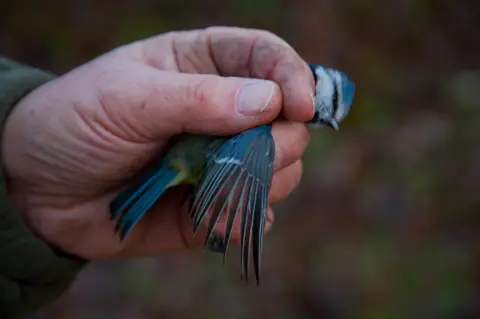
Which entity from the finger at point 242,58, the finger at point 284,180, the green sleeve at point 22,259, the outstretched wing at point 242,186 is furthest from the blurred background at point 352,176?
the outstretched wing at point 242,186

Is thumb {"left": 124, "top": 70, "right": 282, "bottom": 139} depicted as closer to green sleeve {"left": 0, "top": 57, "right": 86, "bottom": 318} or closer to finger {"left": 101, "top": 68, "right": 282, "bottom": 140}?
finger {"left": 101, "top": 68, "right": 282, "bottom": 140}

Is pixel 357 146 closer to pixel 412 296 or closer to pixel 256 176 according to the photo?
pixel 412 296

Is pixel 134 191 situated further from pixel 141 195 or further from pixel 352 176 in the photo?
pixel 352 176

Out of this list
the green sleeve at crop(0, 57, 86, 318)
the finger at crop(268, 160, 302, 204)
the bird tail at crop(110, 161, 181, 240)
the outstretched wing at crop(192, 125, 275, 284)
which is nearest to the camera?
the outstretched wing at crop(192, 125, 275, 284)

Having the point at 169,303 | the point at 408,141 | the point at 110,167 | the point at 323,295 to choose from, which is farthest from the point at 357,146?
the point at 110,167

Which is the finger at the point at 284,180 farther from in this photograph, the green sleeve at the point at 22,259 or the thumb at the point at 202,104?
the green sleeve at the point at 22,259

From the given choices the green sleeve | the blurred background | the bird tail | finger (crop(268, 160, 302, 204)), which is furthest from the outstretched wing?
the blurred background

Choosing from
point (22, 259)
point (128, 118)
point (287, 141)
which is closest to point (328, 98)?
point (287, 141)
